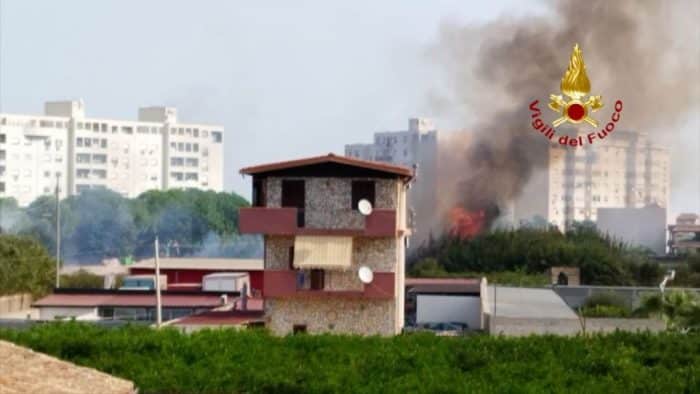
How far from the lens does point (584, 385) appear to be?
30.0 metres

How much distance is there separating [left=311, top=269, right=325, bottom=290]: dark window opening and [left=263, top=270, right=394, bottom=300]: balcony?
196 millimetres

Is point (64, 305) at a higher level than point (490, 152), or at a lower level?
lower

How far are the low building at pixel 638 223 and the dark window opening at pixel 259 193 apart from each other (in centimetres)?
6089

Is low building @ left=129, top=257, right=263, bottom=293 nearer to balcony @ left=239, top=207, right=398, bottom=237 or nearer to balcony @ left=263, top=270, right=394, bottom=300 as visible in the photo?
balcony @ left=263, top=270, right=394, bottom=300

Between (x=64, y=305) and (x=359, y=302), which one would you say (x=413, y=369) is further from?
(x=64, y=305)

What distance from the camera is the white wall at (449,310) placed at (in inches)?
2140

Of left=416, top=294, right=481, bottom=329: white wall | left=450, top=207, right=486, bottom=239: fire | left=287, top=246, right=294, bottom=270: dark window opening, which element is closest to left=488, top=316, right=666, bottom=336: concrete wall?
left=287, top=246, right=294, bottom=270: dark window opening

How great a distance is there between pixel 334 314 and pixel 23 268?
28.1 m

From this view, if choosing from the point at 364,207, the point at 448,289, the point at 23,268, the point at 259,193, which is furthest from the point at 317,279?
the point at 23,268

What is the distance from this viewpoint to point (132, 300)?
192ft

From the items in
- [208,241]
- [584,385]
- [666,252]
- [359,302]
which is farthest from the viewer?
[208,241]

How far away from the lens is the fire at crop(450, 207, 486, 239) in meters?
80.9

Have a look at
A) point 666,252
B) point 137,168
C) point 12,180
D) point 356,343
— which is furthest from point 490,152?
point 137,168

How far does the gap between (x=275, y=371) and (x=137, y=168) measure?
148309 millimetres
